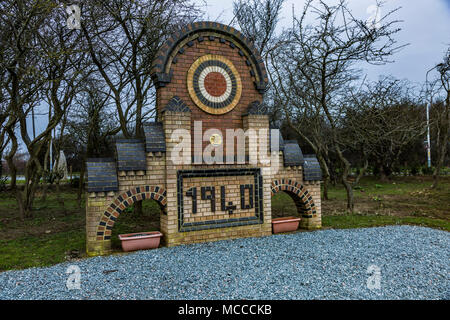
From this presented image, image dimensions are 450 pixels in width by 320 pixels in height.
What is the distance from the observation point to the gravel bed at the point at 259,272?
4.53 meters

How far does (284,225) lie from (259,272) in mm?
3372

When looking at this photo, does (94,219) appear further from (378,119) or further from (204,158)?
(378,119)

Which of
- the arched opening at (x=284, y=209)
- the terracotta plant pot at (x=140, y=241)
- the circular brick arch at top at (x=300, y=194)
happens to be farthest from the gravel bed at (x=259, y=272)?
the arched opening at (x=284, y=209)

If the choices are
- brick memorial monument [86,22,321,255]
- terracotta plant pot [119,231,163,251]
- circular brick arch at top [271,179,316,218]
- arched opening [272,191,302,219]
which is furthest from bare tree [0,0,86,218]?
arched opening [272,191,302,219]

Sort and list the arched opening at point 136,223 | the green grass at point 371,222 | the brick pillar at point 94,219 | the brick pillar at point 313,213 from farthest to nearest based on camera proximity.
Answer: the green grass at point 371,222 → the arched opening at point 136,223 → the brick pillar at point 313,213 → the brick pillar at point 94,219

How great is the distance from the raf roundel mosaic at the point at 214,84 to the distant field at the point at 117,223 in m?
4.18

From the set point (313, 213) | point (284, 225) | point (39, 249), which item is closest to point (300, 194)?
point (313, 213)

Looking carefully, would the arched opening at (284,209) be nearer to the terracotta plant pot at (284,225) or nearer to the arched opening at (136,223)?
the terracotta plant pot at (284,225)

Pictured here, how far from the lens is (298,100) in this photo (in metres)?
16.0

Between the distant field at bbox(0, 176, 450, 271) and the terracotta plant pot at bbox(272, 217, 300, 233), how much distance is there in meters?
1.17

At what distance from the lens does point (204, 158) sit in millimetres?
7559

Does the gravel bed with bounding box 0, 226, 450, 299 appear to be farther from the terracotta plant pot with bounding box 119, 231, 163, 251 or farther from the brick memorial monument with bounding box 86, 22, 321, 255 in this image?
the brick memorial monument with bounding box 86, 22, 321, 255

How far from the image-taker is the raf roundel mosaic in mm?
7648
